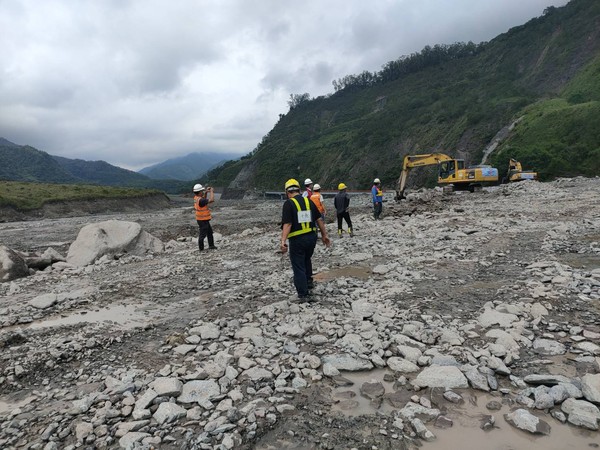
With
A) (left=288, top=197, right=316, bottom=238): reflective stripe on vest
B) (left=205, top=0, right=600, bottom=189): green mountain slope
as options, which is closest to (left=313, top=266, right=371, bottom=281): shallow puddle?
(left=288, top=197, right=316, bottom=238): reflective stripe on vest

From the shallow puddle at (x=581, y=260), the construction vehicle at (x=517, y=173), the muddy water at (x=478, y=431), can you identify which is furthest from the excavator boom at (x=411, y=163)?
the muddy water at (x=478, y=431)

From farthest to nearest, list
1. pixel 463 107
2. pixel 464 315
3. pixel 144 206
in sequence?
pixel 463 107, pixel 144 206, pixel 464 315

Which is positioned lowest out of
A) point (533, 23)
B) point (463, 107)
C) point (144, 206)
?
point (144, 206)

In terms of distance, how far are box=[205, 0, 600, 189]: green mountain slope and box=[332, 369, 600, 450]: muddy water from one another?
139 feet

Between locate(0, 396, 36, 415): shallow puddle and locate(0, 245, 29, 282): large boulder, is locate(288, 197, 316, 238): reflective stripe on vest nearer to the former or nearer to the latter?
locate(0, 396, 36, 415): shallow puddle

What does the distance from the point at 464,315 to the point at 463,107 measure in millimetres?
76006

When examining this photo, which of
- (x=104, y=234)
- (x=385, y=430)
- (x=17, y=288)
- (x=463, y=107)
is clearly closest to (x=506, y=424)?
(x=385, y=430)

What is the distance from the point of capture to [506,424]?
11.7 feet

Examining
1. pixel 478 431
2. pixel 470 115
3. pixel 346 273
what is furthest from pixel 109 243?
pixel 470 115

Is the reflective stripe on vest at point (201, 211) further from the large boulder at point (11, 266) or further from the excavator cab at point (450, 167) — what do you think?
the excavator cab at point (450, 167)

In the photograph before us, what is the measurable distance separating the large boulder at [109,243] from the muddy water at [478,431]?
12.0 meters

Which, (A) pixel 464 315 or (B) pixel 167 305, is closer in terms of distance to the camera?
(A) pixel 464 315

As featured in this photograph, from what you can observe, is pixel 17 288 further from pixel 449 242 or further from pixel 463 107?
pixel 463 107

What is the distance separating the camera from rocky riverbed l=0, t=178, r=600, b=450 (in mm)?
3549
